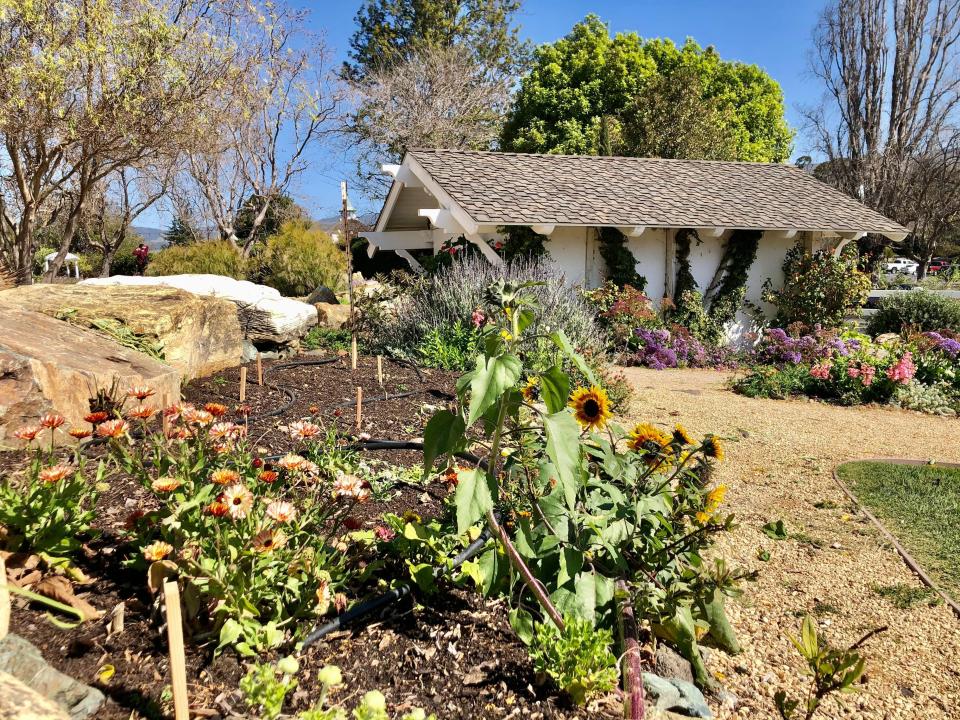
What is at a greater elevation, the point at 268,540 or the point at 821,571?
the point at 268,540

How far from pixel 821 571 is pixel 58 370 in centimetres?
450

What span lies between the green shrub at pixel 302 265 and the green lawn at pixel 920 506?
12.9m

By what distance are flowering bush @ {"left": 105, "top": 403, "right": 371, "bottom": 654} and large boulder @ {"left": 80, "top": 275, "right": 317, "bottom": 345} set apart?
6481 mm

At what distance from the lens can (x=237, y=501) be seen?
1.97 m

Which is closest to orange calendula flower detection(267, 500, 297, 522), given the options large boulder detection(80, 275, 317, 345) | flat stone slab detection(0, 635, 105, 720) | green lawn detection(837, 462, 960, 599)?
flat stone slab detection(0, 635, 105, 720)

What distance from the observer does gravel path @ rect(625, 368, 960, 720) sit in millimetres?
2693

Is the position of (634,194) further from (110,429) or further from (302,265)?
(110,429)

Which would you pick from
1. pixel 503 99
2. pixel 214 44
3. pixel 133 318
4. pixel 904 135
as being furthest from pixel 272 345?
pixel 904 135

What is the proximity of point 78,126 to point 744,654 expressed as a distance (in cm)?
1084

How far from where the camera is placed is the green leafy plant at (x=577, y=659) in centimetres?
196

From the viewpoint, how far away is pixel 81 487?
230 centimetres

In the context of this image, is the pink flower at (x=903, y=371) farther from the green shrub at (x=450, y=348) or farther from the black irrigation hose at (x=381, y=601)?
the black irrigation hose at (x=381, y=601)

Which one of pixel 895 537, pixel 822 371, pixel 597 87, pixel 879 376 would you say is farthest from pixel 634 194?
pixel 597 87

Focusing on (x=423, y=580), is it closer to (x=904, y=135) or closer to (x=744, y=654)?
(x=744, y=654)
